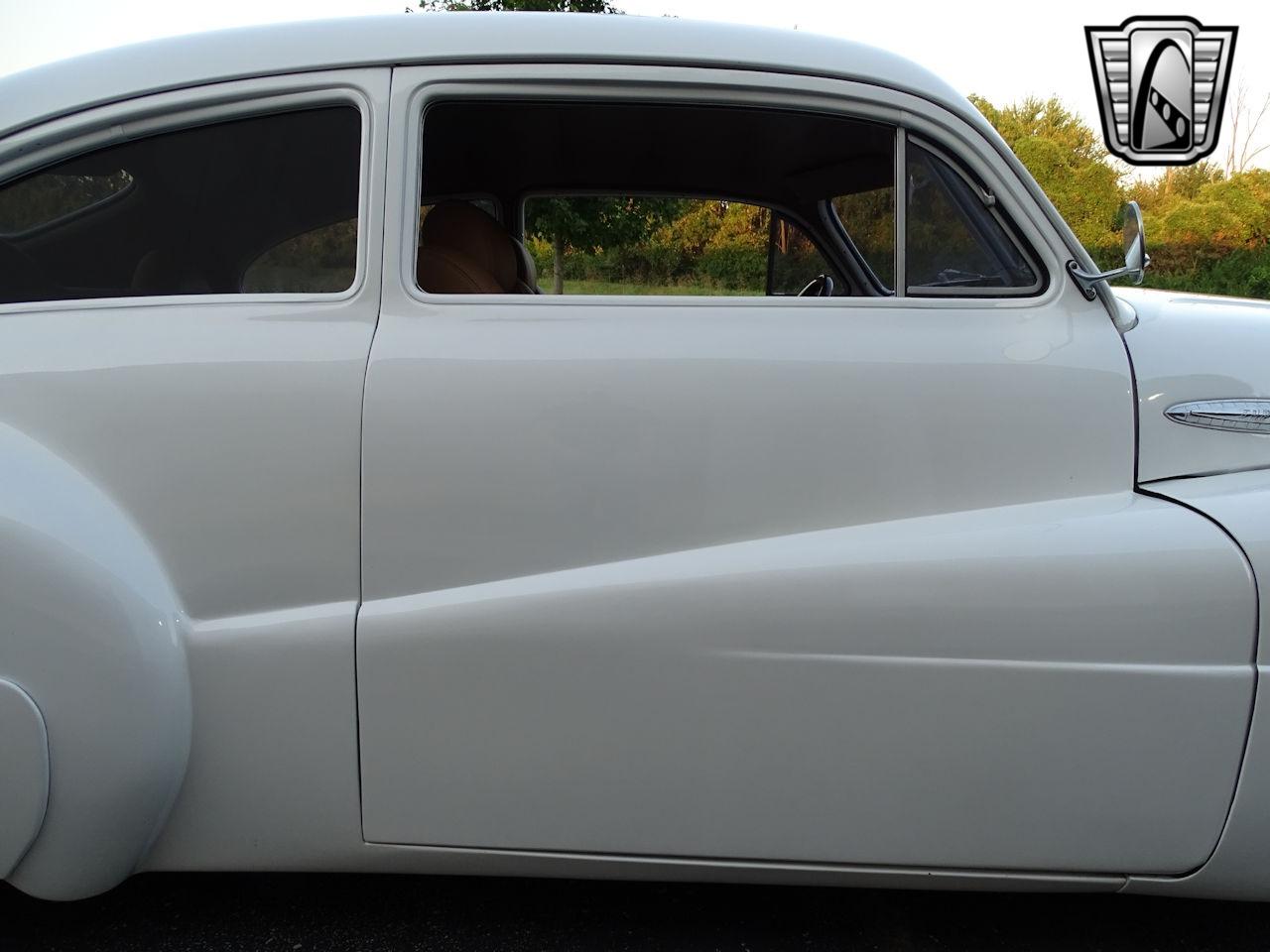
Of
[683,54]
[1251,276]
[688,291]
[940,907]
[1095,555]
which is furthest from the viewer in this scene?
[1251,276]

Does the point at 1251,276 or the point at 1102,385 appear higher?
the point at 1251,276

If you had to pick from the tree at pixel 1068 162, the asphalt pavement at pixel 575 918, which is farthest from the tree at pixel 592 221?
the tree at pixel 1068 162

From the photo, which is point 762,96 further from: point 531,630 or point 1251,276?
point 1251,276

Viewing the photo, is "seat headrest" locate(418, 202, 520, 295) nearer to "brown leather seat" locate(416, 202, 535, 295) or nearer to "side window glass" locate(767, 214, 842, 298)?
"brown leather seat" locate(416, 202, 535, 295)

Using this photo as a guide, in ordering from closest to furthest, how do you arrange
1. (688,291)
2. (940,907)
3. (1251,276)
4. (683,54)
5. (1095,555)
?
(1095,555)
(683,54)
(688,291)
(940,907)
(1251,276)

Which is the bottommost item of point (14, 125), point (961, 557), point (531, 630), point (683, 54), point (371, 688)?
point (371, 688)

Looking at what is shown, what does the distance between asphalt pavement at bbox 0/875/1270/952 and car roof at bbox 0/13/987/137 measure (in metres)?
1.63

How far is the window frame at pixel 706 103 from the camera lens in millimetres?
1737

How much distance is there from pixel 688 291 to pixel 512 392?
0.46m

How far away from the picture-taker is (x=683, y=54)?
1.75 m

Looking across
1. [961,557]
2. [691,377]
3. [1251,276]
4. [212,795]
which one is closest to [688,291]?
[691,377]

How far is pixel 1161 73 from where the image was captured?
11773 millimetres

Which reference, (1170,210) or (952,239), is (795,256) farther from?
(1170,210)

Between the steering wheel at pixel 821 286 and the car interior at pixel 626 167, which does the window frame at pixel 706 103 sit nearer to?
the car interior at pixel 626 167
